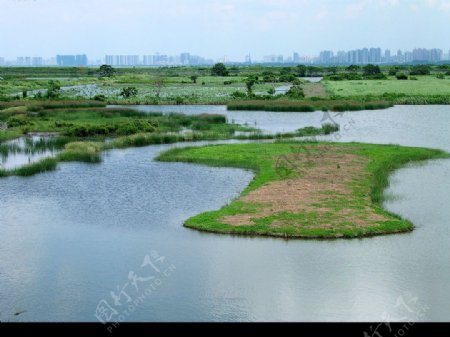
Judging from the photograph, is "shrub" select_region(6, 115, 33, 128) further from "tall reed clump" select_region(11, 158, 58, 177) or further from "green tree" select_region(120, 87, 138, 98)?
"green tree" select_region(120, 87, 138, 98)

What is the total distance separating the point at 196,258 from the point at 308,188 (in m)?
8.55

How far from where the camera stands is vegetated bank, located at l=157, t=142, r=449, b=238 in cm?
2061

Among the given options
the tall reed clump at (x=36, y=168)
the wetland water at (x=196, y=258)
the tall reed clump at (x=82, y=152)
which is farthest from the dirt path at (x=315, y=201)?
the tall reed clump at (x=36, y=168)

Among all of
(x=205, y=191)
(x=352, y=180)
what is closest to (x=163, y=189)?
(x=205, y=191)

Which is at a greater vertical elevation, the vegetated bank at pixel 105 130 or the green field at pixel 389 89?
the green field at pixel 389 89

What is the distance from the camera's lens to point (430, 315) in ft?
47.4

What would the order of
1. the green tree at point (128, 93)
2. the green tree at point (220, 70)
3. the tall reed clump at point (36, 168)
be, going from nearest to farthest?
the tall reed clump at point (36, 168) < the green tree at point (128, 93) < the green tree at point (220, 70)

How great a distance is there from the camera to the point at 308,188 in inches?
1003

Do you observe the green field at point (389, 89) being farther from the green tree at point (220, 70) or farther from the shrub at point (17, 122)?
the green tree at point (220, 70)

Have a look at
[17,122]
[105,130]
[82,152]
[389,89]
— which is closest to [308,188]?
[82,152]

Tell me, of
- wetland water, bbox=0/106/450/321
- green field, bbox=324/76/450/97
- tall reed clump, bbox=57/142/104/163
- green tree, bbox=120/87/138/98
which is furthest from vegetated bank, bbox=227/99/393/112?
wetland water, bbox=0/106/450/321

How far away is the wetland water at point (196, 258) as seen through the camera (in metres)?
15.0

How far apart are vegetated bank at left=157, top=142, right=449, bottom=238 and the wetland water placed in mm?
700

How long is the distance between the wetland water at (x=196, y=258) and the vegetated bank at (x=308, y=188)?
2.30ft
